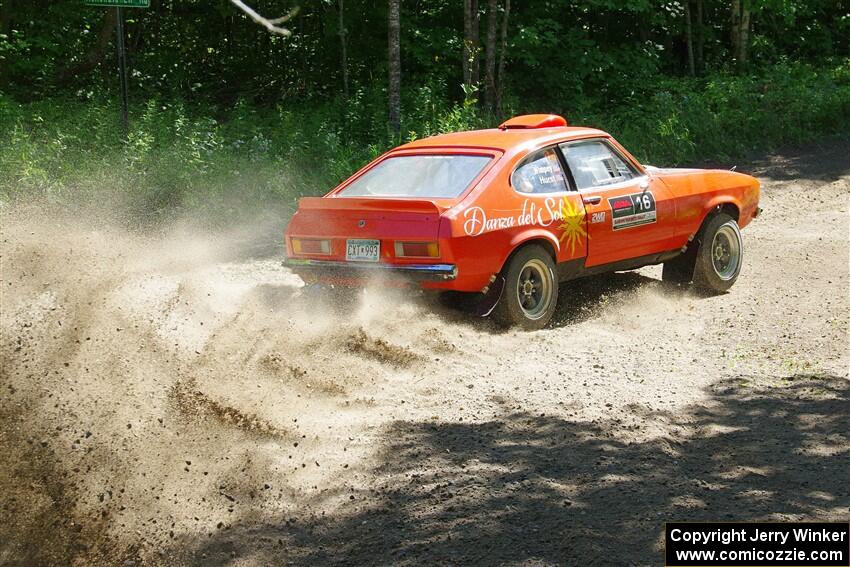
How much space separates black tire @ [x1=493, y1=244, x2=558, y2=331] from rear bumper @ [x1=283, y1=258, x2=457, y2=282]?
61 cm

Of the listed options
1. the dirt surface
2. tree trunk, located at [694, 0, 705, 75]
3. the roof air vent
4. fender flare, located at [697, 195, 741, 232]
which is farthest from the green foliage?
fender flare, located at [697, 195, 741, 232]

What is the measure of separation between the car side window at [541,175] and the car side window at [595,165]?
0.15m

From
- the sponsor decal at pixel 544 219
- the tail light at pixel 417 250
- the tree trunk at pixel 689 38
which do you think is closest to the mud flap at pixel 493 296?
the sponsor decal at pixel 544 219

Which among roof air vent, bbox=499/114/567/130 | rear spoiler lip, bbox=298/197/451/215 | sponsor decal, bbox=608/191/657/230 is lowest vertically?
sponsor decal, bbox=608/191/657/230

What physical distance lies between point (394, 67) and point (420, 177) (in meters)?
7.89

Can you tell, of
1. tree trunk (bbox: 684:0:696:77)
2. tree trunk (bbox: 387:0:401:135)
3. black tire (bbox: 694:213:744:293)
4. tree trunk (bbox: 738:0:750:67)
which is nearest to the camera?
black tire (bbox: 694:213:744:293)

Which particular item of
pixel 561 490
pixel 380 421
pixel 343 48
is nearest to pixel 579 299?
pixel 380 421

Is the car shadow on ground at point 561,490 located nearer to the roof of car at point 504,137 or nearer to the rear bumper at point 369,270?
the rear bumper at point 369,270

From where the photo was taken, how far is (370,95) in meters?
17.8

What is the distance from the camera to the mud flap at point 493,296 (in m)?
7.61

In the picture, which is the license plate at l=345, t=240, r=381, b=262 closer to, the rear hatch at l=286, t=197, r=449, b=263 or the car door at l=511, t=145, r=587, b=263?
the rear hatch at l=286, t=197, r=449, b=263

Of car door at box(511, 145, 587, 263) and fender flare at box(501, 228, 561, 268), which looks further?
car door at box(511, 145, 587, 263)

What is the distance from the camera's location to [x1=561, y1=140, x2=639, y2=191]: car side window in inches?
330

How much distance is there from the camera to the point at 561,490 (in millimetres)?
4746
